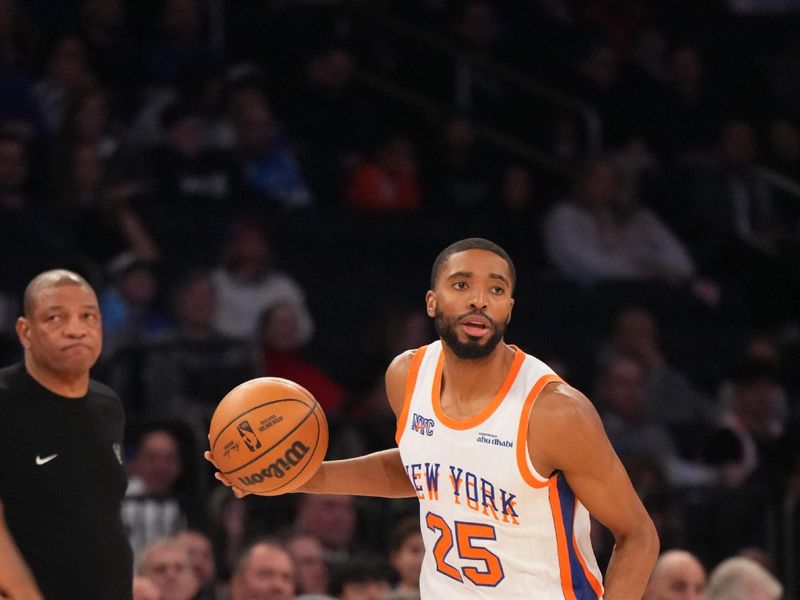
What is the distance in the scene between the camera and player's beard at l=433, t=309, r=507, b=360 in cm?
468

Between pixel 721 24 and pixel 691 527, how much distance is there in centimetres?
675

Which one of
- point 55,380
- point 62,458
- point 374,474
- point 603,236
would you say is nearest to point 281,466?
point 374,474

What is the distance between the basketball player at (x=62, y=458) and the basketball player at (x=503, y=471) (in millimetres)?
1194

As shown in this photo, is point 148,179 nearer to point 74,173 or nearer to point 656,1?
point 74,173

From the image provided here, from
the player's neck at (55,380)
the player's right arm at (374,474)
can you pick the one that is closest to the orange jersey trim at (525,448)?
the player's right arm at (374,474)

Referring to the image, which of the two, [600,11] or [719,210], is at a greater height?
[600,11]

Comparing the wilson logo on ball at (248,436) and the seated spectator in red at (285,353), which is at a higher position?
the seated spectator in red at (285,353)

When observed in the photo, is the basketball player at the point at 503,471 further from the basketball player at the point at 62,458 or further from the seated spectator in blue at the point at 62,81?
the seated spectator in blue at the point at 62,81

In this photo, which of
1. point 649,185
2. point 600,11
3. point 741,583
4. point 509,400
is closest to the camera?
point 509,400

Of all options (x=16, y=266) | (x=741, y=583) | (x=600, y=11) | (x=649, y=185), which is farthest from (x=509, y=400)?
(x=600, y=11)

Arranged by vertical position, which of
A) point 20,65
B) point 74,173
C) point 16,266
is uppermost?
point 20,65

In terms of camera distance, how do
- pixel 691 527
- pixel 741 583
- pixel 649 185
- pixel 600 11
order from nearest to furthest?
pixel 741 583 < pixel 691 527 < pixel 649 185 < pixel 600 11

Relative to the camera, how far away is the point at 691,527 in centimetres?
837

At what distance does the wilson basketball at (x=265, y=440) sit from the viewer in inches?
194
